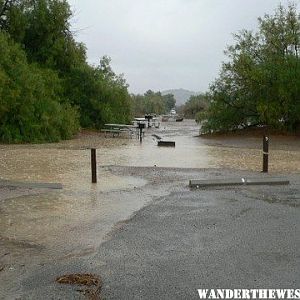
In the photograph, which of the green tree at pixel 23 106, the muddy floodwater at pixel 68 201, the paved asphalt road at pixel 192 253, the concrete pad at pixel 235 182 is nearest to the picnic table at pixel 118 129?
the green tree at pixel 23 106

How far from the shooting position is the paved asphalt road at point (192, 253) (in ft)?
13.6

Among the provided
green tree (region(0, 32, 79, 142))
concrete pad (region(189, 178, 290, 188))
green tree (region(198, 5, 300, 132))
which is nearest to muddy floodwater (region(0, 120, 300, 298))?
concrete pad (region(189, 178, 290, 188))

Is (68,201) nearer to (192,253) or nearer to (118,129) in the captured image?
(192,253)

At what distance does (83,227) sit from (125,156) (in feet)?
33.9

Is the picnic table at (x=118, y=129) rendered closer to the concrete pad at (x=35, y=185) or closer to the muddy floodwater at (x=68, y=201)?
the muddy floodwater at (x=68, y=201)

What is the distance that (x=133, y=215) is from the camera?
7.07 meters

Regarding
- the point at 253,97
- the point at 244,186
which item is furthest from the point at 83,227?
the point at 253,97

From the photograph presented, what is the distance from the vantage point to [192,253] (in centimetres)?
510

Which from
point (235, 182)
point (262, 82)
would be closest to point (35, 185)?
point (235, 182)

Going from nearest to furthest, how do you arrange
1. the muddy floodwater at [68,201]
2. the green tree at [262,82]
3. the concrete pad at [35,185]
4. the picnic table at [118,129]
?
the muddy floodwater at [68,201]
the concrete pad at [35,185]
the green tree at [262,82]
the picnic table at [118,129]

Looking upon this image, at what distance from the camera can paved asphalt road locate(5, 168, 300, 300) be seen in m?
4.16

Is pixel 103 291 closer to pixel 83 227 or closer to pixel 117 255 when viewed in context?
pixel 117 255

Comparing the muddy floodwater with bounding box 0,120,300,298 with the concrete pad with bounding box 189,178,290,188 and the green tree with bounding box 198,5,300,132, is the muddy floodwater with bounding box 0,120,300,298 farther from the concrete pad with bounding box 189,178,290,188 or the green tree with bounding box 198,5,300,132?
the green tree with bounding box 198,5,300,132

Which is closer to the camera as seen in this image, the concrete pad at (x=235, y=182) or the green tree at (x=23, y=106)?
the concrete pad at (x=235, y=182)
